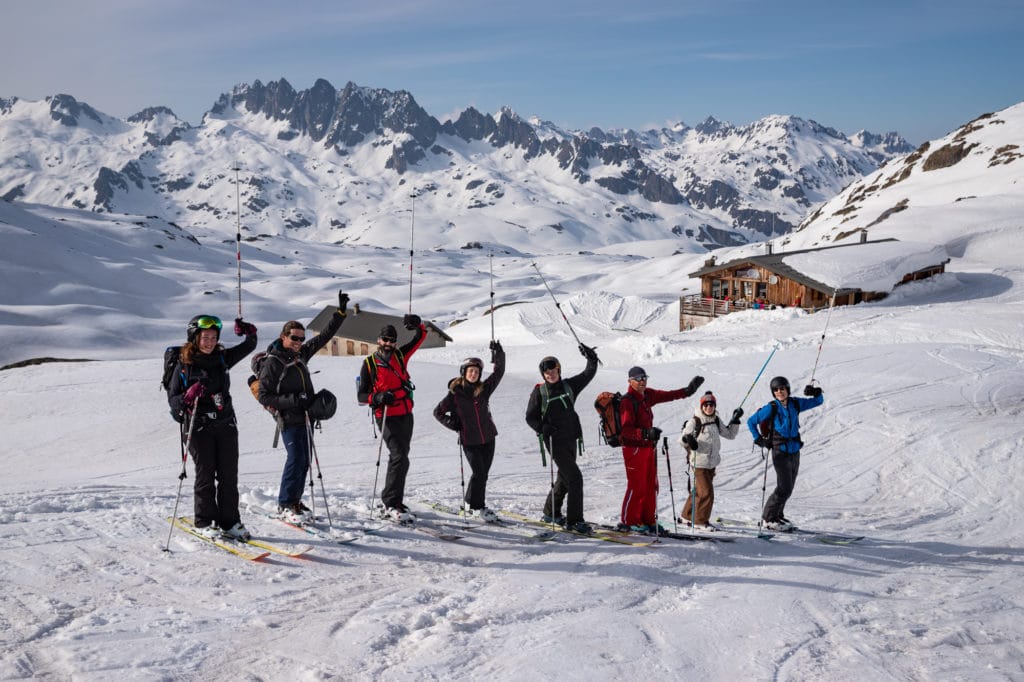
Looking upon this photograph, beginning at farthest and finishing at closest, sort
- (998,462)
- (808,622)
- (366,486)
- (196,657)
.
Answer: (998,462) < (366,486) < (808,622) < (196,657)

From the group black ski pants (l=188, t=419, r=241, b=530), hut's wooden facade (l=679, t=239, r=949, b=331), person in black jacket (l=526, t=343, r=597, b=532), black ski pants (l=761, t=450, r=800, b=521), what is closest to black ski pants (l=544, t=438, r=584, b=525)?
person in black jacket (l=526, t=343, r=597, b=532)

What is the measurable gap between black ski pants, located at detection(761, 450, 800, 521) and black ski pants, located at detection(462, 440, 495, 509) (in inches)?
137

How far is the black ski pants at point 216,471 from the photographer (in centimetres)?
707

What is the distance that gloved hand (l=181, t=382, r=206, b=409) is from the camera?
6.89 meters

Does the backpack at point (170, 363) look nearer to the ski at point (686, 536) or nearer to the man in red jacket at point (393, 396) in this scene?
the man in red jacket at point (393, 396)

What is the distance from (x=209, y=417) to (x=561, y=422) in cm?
353

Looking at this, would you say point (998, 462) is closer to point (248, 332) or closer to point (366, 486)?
point (366, 486)

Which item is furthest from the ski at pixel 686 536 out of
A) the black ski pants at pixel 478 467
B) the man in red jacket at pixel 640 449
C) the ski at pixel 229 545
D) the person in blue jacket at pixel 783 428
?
the ski at pixel 229 545

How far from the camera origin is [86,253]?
11100cm

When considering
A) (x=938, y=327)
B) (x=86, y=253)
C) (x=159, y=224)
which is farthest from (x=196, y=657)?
(x=159, y=224)

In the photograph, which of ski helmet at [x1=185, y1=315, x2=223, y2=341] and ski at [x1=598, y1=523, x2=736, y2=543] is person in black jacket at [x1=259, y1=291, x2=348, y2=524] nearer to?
ski helmet at [x1=185, y1=315, x2=223, y2=341]

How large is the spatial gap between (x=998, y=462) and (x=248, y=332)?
13.1m

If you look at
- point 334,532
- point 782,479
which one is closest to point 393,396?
point 334,532

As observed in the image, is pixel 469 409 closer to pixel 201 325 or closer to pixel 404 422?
pixel 404 422
